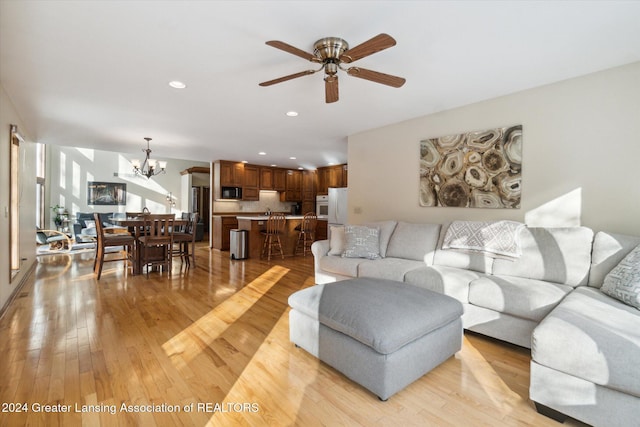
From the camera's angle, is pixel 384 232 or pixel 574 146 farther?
pixel 384 232

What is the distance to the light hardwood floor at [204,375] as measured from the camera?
163 centimetres

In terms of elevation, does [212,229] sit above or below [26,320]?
above

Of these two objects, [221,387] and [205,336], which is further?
[205,336]

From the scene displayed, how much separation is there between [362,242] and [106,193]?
10622 millimetres

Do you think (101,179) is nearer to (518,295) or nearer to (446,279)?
(446,279)

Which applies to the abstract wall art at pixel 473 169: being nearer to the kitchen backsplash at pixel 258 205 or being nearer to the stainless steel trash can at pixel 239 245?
the stainless steel trash can at pixel 239 245

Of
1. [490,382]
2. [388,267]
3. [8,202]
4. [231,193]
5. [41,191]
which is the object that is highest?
[41,191]

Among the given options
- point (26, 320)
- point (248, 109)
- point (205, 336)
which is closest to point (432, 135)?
point (248, 109)

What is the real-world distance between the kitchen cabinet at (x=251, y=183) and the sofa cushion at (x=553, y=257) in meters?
6.67

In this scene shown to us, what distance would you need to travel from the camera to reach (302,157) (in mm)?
7289

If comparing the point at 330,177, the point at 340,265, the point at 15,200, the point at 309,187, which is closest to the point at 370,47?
the point at 340,265

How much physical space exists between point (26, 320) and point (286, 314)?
2528 millimetres

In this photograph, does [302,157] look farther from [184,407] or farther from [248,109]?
[184,407]

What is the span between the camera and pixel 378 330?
68.2 inches
